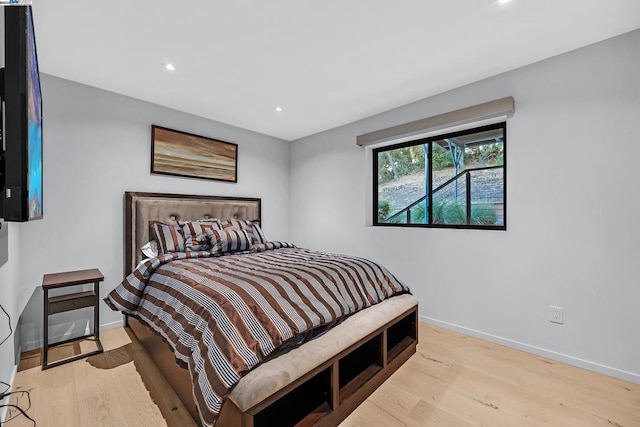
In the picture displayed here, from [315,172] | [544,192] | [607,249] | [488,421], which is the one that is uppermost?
[315,172]

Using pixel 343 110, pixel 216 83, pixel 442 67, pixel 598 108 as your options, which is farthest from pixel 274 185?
pixel 598 108

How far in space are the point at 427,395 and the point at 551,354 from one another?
1.19 meters

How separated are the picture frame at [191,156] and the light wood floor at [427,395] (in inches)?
73.5

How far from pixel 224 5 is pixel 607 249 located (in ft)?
9.60

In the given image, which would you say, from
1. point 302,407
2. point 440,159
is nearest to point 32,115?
point 302,407

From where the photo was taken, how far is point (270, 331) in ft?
4.53

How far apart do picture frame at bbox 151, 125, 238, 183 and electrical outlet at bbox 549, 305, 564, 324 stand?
3.48m

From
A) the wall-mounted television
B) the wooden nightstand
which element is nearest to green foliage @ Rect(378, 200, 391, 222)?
the wooden nightstand

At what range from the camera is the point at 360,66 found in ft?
7.61

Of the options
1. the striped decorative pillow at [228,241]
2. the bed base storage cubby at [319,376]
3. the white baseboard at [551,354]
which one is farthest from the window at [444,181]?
the striped decorative pillow at [228,241]

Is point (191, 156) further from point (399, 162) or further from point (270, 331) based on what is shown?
point (270, 331)

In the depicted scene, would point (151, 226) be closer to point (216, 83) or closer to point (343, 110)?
point (216, 83)

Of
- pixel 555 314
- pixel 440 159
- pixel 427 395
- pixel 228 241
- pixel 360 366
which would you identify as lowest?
pixel 427 395

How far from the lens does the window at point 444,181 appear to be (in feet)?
9.20
